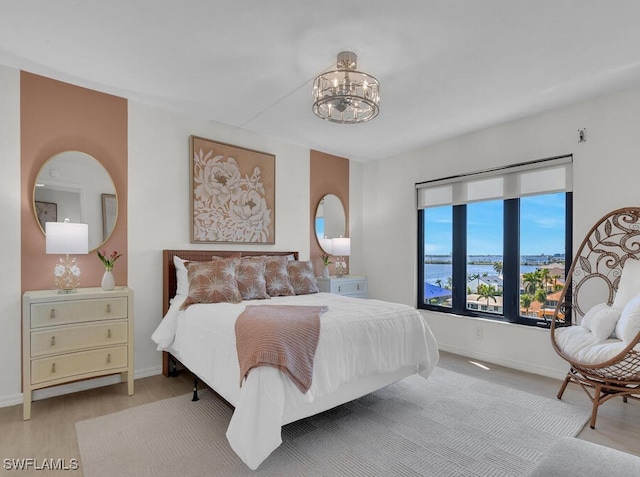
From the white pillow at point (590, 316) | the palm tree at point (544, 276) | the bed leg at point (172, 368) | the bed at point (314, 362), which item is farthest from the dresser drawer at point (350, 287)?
the white pillow at point (590, 316)

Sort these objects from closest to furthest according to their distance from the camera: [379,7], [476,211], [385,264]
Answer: [379,7], [476,211], [385,264]

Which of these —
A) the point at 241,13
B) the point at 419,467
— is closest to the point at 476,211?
the point at 419,467

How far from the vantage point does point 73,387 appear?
2.95 metres

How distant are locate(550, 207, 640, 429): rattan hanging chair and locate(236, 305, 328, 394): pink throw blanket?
78.0 inches

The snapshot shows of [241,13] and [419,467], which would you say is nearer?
[419,467]

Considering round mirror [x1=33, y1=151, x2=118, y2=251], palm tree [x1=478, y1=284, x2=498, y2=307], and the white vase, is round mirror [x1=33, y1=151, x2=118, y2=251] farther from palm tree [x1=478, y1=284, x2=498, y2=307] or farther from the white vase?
palm tree [x1=478, y1=284, x2=498, y2=307]

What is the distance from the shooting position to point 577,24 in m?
2.14

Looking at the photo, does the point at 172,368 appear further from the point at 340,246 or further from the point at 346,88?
the point at 346,88

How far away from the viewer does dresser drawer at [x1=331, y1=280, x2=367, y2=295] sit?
176 inches

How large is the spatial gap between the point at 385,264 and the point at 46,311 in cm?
393

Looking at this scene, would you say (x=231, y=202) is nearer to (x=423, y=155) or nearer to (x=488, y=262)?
(x=423, y=155)

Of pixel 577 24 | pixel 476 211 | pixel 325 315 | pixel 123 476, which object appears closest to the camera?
pixel 123 476

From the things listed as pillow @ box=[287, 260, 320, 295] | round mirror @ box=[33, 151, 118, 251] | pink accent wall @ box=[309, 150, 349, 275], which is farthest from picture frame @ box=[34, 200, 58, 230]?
pink accent wall @ box=[309, 150, 349, 275]

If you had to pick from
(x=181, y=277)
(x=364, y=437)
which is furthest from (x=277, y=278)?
(x=364, y=437)
